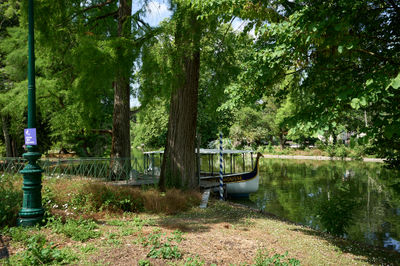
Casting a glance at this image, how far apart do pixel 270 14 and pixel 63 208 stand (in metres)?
6.76

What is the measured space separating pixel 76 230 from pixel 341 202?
7110mm

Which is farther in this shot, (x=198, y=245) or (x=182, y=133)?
(x=182, y=133)

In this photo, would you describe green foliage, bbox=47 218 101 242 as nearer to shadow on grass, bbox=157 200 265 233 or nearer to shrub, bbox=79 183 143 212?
shadow on grass, bbox=157 200 265 233

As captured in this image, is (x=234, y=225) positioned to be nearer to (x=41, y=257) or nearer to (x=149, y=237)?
(x=149, y=237)

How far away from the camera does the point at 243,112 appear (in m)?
41.8

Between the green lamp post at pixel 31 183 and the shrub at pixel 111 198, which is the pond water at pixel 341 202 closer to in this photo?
the shrub at pixel 111 198

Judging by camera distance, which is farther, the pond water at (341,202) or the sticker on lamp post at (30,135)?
the pond water at (341,202)

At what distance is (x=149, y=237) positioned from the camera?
5.27 m

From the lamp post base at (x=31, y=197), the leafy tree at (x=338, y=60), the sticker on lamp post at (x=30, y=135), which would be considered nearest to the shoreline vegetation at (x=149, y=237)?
the lamp post base at (x=31, y=197)

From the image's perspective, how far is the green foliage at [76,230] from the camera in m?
5.27

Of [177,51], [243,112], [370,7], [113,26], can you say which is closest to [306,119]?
[370,7]

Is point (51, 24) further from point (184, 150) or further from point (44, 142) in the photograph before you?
point (44, 142)

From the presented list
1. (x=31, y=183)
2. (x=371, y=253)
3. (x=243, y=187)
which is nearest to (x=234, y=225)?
(x=371, y=253)

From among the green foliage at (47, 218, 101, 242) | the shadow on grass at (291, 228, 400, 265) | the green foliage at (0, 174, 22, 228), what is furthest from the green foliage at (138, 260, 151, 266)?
the shadow on grass at (291, 228, 400, 265)
